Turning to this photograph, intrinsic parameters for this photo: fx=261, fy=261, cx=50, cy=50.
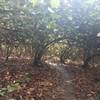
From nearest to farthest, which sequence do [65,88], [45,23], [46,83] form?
[45,23]
[65,88]
[46,83]

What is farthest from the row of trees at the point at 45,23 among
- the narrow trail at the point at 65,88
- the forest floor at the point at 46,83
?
the narrow trail at the point at 65,88

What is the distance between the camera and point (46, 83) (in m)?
7.61

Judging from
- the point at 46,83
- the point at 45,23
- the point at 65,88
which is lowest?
the point at 65,88

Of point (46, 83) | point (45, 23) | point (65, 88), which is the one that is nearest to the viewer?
point (45, 23)

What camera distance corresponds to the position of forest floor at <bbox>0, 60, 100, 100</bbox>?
6602 mm

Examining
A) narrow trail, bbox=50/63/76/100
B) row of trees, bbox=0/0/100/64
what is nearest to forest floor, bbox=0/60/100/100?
narrow trail, bbox=50/63/76/100

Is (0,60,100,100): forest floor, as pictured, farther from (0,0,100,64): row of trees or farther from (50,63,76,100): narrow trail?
(0,0,100,64): row of trees

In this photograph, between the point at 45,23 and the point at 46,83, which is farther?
the point at 46,83

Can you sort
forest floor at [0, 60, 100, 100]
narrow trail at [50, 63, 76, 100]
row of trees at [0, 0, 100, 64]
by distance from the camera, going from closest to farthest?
row of trees at [0, 0, 100, 64], forest floor at [0, 60, 100, 100], narrow trail at [50, 63, 76, 100]

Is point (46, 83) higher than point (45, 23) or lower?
lower

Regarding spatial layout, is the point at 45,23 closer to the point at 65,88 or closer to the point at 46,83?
the point at 46,83

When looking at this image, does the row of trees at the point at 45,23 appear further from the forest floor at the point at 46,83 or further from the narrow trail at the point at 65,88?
the narrow trail at the point at 65,88

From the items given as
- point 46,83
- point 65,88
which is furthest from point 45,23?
point 65,88

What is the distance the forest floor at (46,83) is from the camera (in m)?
6.60
